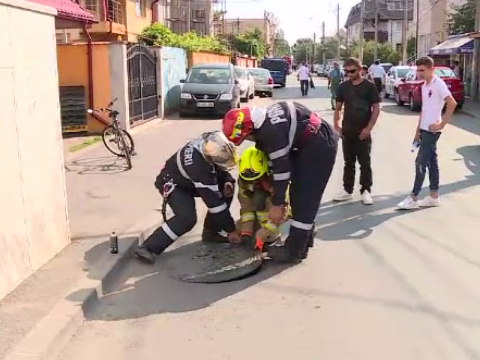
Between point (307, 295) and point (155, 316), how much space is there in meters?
1.21

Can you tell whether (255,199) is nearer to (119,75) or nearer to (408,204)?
(408,204)

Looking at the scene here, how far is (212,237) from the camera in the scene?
669 cm

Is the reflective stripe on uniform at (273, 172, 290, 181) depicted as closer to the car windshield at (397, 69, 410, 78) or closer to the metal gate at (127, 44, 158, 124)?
the metal gate at (127, 44, 158, 124)

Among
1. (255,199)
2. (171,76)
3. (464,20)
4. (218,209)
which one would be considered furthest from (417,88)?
(218,209)

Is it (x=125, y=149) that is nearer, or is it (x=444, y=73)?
(x=125, y=149)

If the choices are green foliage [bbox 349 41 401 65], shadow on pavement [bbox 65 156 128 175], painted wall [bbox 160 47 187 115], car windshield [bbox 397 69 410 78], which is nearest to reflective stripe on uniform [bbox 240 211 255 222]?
shadow on pavement [bbox 65 156 128 175]

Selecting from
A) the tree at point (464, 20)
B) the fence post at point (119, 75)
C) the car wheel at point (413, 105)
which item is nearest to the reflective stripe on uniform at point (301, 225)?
the fence post at point (119, 75)

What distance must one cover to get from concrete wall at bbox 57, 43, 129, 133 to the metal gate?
0.84 meters

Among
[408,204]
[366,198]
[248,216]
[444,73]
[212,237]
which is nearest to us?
[248,216]

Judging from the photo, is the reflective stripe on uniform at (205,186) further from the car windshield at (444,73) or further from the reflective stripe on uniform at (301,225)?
the car windshield at (444,73)

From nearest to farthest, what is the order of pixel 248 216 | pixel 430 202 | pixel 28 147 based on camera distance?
pixel 28 147 < pixel 248 216 < pixel 430 202

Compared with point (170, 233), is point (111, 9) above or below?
above

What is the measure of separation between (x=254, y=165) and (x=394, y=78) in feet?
78.7

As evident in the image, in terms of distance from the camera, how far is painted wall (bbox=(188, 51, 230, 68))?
28609 mm
